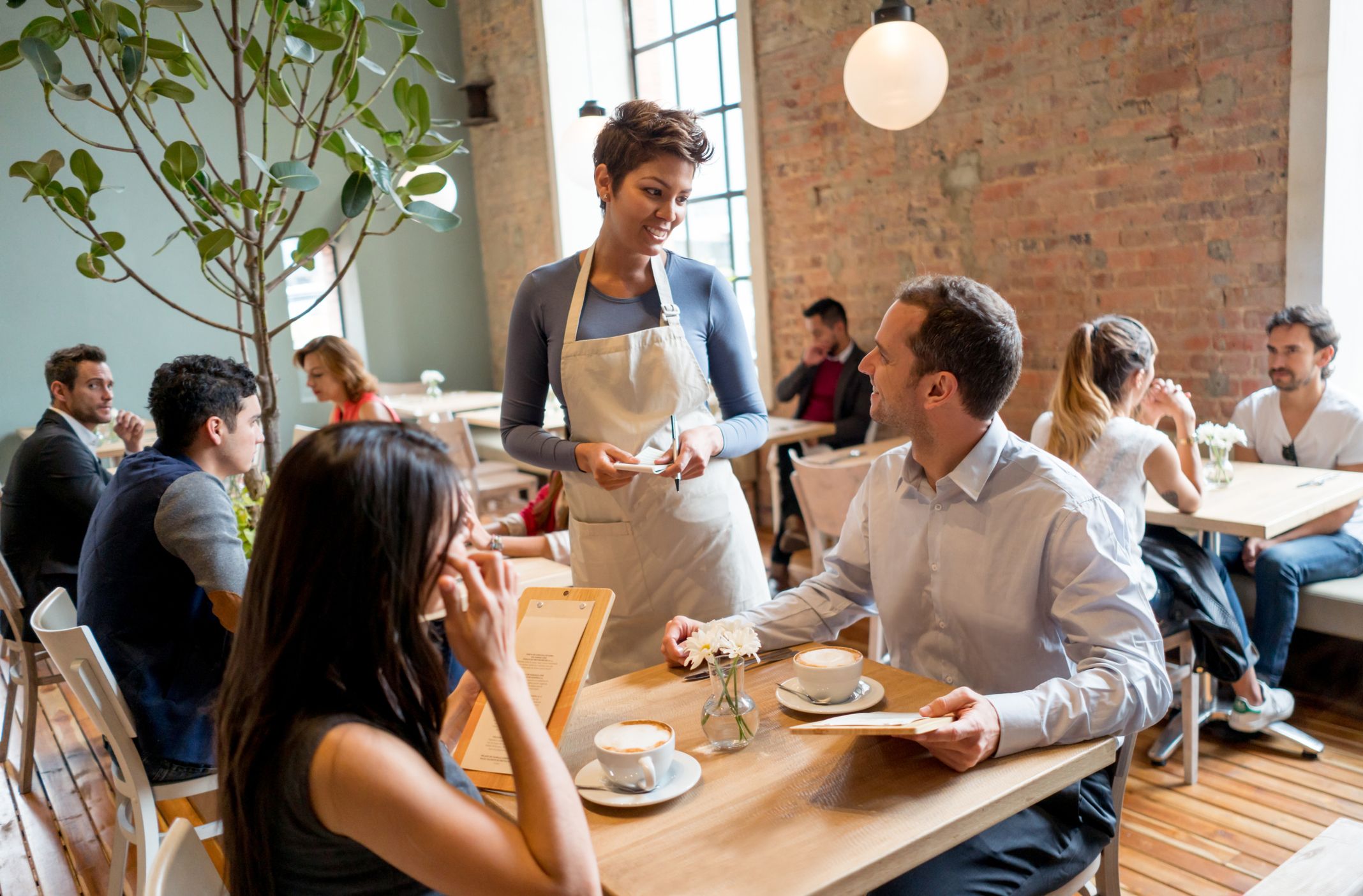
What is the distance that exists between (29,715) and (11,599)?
44 centimetres

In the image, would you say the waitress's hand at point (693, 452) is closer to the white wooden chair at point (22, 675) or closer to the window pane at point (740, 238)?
the white wooden chair at point (22, 675)

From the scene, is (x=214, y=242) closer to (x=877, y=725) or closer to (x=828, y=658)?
(x=828, y=658)


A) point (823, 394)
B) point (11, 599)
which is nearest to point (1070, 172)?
point (823, 394)

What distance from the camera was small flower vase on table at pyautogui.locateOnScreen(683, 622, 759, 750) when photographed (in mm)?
1354

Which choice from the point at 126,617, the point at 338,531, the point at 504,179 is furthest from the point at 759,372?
the point at 338,531

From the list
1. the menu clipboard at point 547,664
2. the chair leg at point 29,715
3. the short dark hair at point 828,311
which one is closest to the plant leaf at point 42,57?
the menu clipboard at point 547,664

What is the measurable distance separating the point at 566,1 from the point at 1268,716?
6489 mm

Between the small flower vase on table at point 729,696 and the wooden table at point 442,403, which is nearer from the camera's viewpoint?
the small flower vase on table at point 729,696

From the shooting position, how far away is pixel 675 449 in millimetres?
1942

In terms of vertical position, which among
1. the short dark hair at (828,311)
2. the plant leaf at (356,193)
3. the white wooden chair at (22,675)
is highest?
the plant leaf at (356,193)

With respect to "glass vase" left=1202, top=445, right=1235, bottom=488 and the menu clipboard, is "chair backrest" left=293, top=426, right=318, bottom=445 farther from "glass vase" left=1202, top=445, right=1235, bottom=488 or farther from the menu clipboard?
"glass vase" left=1202, top=445, right=1235, bottom=488

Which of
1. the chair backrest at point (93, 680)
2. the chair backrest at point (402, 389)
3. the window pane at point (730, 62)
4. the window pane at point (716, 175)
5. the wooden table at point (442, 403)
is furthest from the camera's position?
the chair backrest at point (402, 389)

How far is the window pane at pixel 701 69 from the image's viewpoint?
6.49m

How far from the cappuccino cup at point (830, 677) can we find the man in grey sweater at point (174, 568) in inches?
48.5
